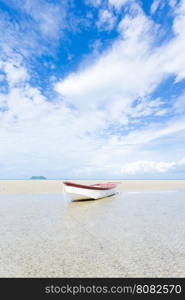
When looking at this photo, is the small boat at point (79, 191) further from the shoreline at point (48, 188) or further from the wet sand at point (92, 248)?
Answer: the shoreline at point (48, 188)

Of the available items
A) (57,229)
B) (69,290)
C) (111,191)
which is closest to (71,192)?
(111,191)

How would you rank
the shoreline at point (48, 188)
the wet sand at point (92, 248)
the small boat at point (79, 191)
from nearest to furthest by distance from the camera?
the wet sand at point (92, 248), the small boat at point (79, 191), the shoreline at point (48, 188)

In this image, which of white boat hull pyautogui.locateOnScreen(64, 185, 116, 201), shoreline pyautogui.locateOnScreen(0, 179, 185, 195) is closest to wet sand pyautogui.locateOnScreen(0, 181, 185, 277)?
white boat hull pyautogui.locateOnScreen(64, 185, 116, 201)

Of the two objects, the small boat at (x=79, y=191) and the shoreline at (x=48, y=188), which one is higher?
the small boat at (x=79, y=191)

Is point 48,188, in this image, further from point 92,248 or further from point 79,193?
point 92,248

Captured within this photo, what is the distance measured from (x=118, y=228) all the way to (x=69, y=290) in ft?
15.3

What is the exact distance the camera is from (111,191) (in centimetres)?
2361

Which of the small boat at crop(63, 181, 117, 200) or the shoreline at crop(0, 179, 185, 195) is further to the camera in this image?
the shoreline at crop(0, 179, 185, 195)

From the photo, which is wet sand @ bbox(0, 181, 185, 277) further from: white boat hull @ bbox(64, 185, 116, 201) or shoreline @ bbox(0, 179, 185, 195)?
shoreline @ bbox(0, 179, 185, 195)

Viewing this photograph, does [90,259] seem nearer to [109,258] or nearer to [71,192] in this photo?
[109,258]

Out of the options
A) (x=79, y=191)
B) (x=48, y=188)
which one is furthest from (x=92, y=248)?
(x=48, y=188)

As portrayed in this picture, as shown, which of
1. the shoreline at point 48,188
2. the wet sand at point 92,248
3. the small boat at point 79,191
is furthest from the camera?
the shoreline at point 48,188

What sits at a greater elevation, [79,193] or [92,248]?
[79,193]

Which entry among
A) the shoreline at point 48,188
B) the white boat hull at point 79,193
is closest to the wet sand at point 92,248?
the white boat hull at point 79,193
